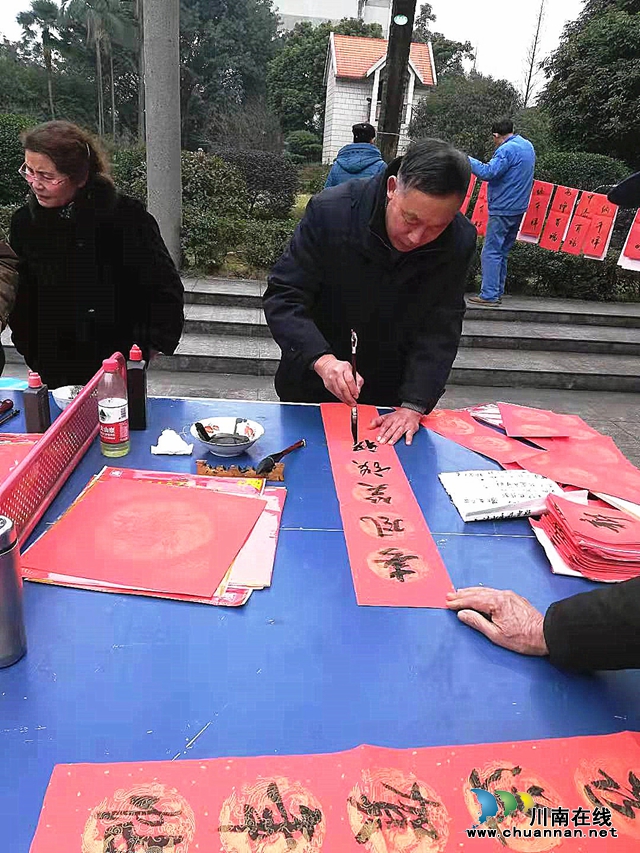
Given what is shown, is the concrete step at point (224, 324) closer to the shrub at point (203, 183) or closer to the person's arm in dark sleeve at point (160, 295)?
the shrub at point (203, 183)

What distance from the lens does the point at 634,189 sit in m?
1.31

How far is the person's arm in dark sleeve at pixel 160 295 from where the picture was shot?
95.4 inches

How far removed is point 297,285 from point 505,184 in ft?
15.8

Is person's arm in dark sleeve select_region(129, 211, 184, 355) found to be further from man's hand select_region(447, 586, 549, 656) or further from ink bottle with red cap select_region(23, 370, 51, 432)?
man's hand select_region(447, 586, 549, 656)

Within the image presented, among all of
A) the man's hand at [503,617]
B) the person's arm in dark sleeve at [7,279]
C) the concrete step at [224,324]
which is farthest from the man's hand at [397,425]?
the concrete step at [224,324]

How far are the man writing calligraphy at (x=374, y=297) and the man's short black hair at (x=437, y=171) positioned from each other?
14 centimetres

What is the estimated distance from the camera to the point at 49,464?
4.78ft

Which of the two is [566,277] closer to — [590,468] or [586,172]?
[586,172]

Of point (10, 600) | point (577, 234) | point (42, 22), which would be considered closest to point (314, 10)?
point (42, 22)

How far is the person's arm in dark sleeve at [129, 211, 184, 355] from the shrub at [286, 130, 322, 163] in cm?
1809

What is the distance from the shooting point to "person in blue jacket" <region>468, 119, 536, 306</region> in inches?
236

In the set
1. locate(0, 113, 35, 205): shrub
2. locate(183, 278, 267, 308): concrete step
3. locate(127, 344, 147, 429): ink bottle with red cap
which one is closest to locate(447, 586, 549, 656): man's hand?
locate(127, 344, 147, 429): ink bottle with red cap

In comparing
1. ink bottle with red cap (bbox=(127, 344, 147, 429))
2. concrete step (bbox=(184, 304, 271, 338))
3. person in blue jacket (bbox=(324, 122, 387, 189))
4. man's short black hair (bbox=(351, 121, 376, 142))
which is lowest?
concrete step (bbox=(184, 304, 271, 338))

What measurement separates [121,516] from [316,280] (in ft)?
3.76
